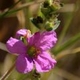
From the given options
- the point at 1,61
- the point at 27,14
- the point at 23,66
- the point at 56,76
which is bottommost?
the point at 56,76

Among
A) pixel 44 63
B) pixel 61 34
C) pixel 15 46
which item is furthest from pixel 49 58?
pixel 61 34

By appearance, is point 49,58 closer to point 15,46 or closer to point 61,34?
point 15,46

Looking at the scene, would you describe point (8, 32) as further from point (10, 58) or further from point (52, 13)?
point (52, 13)

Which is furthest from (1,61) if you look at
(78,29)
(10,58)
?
(78,29)

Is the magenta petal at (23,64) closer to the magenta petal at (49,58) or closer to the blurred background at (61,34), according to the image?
the magenta petal at (49,58)

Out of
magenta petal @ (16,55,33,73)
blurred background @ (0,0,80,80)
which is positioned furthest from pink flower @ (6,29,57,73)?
blurred background @ (0,0,80,80)

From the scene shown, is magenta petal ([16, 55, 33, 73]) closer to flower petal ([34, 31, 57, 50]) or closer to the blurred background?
flower petal ([34, 31, 57, 50])

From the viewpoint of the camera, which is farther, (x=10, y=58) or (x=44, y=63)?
(x=10, y=58)

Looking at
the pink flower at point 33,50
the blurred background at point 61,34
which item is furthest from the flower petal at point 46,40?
the blurred background at point 61,34
